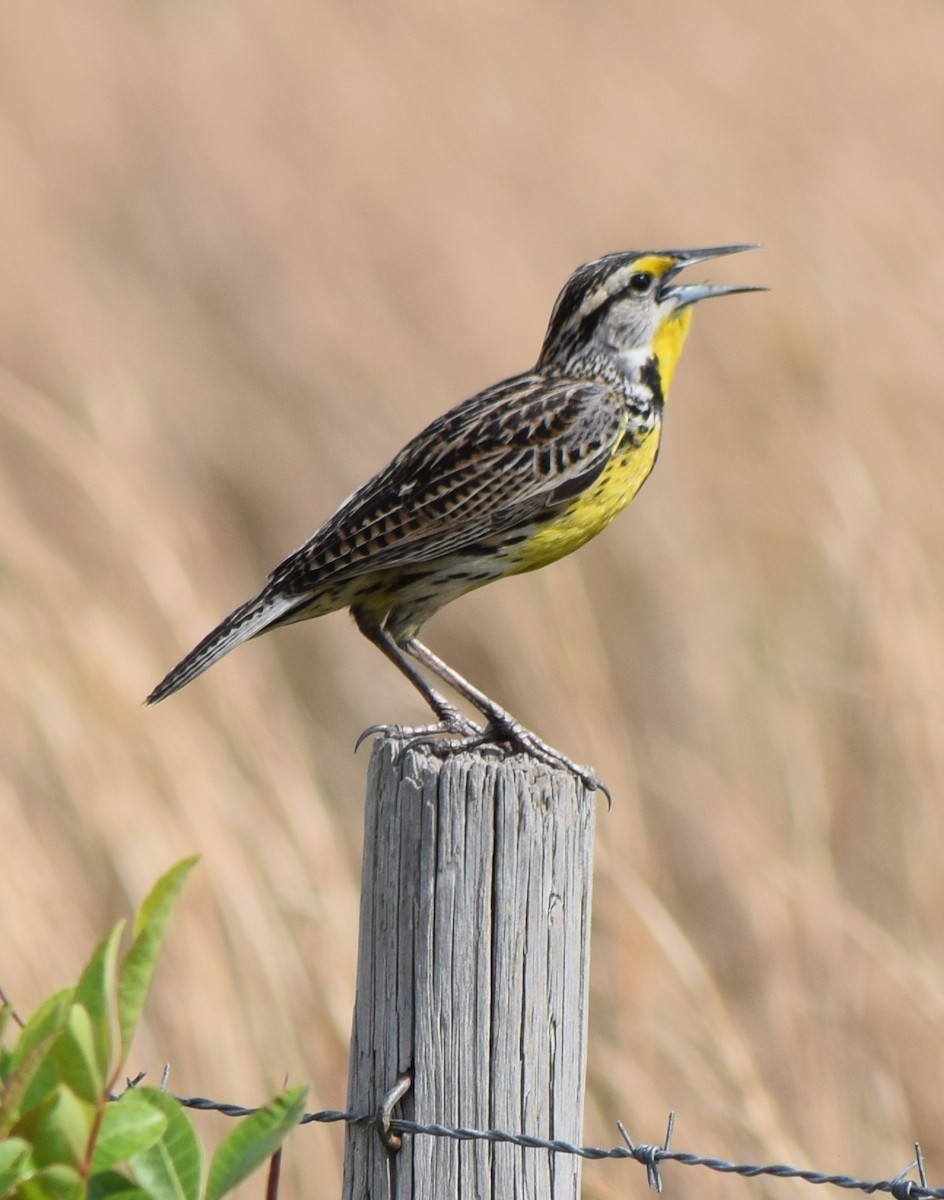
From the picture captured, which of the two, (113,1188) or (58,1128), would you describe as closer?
(58,1128)

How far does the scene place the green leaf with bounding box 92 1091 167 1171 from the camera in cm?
151

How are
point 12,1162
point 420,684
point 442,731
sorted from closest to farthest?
point 12,1162
point 442,731
point 420,684

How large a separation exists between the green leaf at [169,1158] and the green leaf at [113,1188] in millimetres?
10

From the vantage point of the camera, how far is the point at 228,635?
10.7ft

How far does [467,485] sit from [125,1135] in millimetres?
1969

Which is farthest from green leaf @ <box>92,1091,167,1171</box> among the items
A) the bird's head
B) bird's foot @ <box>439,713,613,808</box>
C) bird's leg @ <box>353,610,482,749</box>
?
the bird's head

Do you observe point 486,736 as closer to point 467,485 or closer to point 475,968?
point 467,485

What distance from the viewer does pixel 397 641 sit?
3.55m

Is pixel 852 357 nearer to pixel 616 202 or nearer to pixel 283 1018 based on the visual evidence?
pixel 616 202

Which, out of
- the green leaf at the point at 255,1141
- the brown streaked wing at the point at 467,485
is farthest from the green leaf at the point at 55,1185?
the brown streaked wing at the point at 467,485

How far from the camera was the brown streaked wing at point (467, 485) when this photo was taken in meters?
3.33

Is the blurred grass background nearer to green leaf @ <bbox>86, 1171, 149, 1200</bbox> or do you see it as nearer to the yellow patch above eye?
the yellow patch above eye

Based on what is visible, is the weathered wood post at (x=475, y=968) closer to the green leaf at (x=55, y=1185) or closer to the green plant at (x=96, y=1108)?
the green plant at (x=96, y=1108)

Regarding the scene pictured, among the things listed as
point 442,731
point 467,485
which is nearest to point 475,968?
point 442,731
